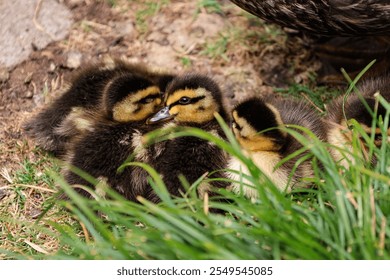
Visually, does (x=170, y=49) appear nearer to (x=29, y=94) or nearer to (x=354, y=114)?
(x=29, y=94)

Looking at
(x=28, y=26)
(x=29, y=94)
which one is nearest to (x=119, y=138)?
(x=29, y=94)

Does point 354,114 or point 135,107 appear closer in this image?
point 354,114

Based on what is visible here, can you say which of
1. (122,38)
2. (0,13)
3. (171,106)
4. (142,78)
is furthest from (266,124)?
(0,13)

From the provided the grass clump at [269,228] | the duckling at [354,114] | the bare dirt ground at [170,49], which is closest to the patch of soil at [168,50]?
the bare dirt ground at [170,49]

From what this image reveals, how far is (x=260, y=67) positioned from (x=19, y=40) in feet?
4.05

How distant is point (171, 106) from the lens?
7.93 ft

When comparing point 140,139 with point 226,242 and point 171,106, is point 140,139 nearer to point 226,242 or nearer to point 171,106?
point 171,106

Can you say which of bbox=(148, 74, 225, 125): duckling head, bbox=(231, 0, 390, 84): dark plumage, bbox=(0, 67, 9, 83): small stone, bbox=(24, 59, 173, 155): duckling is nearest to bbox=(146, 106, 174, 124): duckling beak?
bbox=(148, 74, 225, 125): duckling head

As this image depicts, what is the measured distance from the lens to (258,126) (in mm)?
2176

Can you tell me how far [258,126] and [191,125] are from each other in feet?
1.17

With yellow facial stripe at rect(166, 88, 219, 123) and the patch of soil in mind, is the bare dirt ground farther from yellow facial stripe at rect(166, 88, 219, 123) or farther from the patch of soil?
yellow facial stripe at rect(166, 88, 219, 123)

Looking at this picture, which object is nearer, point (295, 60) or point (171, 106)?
point (171, 106)

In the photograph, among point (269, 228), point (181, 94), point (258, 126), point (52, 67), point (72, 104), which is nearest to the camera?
point (269, 228)

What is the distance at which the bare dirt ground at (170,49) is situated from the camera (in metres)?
3.02
